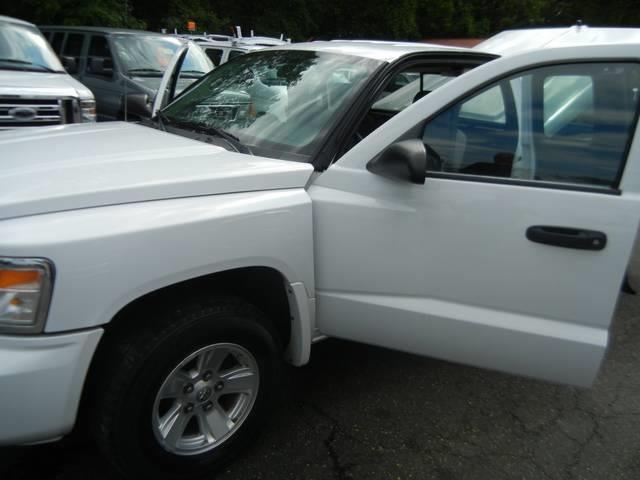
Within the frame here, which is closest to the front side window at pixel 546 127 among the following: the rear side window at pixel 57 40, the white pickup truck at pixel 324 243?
the white pickup truck at pixel 324 243

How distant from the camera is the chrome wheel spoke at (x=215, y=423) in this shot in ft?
7.77

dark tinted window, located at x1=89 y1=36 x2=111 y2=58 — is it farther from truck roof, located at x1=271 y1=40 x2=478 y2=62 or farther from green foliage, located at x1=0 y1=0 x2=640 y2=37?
truck roof, located at x1=271 y1=40 x2=478 y2=62

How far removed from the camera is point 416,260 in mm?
2410

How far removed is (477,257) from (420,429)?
1009mm

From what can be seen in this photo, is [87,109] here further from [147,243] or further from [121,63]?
[147,243]

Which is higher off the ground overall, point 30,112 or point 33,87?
point 33,87

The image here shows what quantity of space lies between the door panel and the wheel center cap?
2.03 ft

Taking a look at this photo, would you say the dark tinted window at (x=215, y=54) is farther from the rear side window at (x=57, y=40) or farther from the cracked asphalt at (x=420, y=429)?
the cracked asphalt at (x=420, y=429)

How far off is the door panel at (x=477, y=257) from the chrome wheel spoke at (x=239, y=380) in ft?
1.45

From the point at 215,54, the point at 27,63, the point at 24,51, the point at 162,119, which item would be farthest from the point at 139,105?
the point at 215,54

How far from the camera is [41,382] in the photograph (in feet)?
5.88

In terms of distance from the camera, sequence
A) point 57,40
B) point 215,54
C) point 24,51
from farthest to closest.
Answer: point 215,54, point 57,40, point 24,51

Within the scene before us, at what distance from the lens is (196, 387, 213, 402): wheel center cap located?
230 cm

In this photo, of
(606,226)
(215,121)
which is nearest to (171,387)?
(215,121)
